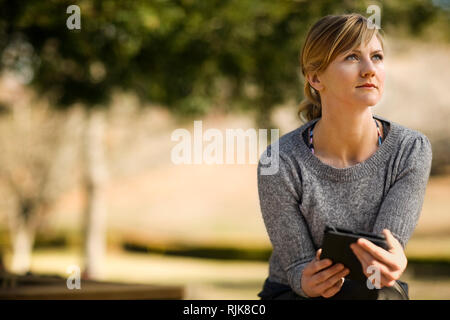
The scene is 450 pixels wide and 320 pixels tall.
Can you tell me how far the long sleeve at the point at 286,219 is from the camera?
2031 millimetres

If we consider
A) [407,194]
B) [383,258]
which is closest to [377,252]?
[383,258]

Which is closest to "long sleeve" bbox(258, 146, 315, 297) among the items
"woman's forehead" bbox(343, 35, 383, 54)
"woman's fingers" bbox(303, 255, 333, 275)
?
"woman's fingers" bbox(303, 255, 333, 275)

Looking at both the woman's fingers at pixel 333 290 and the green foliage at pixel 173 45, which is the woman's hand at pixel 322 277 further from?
the green foliage at pixel 173 45

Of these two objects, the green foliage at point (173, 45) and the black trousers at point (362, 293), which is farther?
the green foliage at point (173, 45)

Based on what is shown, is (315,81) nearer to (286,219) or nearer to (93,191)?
(286,219)

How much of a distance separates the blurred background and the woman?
4.53 feet

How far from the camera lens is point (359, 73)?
2.01 metres

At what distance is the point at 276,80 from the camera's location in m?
6.32

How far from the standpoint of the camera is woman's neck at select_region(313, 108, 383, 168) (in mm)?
2115

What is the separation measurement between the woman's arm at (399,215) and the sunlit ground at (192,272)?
26.8 ft

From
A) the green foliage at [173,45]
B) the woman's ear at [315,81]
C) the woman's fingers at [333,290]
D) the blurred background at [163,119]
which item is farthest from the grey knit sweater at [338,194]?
the green foliage at [173,45]

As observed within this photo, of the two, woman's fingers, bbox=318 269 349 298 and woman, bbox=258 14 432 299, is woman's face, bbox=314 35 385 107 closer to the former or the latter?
woman, bbox=258 14 432 299

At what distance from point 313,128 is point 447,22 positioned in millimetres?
5268
